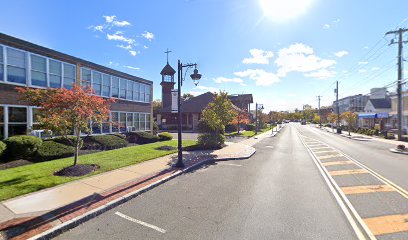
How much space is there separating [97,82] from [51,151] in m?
7.96

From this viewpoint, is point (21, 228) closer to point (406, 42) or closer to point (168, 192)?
point (168, 192)

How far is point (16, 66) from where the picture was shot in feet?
40.6

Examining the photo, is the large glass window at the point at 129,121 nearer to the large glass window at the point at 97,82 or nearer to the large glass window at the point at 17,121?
the large glass window at the point at 97,82

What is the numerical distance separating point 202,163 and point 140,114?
13302 mm

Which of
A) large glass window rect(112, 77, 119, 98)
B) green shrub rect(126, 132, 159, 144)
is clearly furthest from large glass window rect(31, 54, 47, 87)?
green shrub rect(126, 132, 159, 144)

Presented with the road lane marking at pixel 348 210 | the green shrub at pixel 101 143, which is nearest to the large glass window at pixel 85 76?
the green shrub at pixel 101 143

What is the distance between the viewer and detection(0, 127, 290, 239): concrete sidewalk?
477 centimetres

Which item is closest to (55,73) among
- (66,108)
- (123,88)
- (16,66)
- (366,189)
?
(16,66)

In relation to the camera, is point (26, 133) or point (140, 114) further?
point (140, 114)

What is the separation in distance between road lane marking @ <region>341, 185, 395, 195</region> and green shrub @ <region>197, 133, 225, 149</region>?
10.3 m

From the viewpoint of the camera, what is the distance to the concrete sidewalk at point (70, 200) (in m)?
4.77

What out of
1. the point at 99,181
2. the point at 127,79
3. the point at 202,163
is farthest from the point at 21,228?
the point at 127,79

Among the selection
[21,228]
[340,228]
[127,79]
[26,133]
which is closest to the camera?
[21,228]

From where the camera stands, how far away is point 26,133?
42.5 ft
